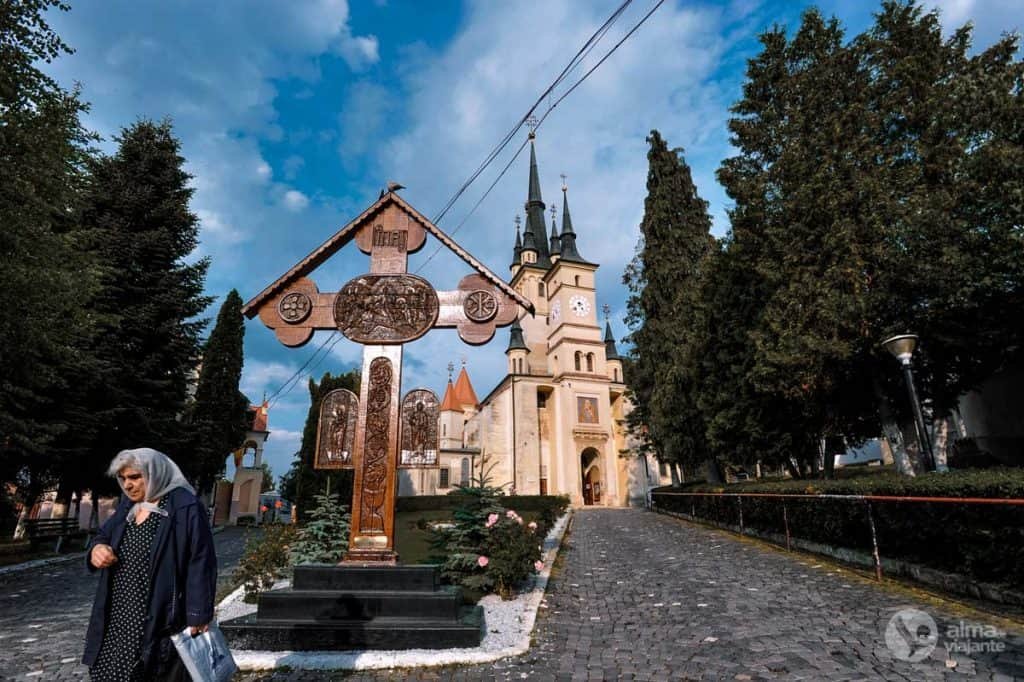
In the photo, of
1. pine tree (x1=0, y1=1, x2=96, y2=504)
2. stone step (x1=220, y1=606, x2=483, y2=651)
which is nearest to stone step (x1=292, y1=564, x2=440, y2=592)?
stone step (x1=220, y1=606, x2=483, y2=651)

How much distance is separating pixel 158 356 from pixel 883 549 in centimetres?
1714

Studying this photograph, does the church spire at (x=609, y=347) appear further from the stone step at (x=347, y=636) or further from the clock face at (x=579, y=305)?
the stone step at (x=347, y=636)

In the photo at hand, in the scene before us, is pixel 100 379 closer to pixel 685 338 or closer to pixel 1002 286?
pixel 685 338

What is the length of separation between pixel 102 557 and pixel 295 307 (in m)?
4.17

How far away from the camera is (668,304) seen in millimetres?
20938

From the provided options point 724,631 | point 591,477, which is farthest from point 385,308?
point 591,477

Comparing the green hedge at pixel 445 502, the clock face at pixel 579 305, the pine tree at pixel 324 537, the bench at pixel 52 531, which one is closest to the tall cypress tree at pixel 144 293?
the bench at pixel 52 531

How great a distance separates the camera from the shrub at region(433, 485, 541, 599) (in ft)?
20.6

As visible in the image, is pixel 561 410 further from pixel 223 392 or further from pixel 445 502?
pixel 223 392

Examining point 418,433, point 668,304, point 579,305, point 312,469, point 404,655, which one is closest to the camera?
point 404,655

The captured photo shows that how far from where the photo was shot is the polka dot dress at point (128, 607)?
226 cm

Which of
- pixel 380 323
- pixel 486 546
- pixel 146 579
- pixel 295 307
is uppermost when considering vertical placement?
pixel 295 307

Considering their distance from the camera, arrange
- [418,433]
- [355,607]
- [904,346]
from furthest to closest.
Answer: [904,346] < [418,433] < [355,607]

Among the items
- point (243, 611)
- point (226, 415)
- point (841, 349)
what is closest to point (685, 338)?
point (841, 349)
